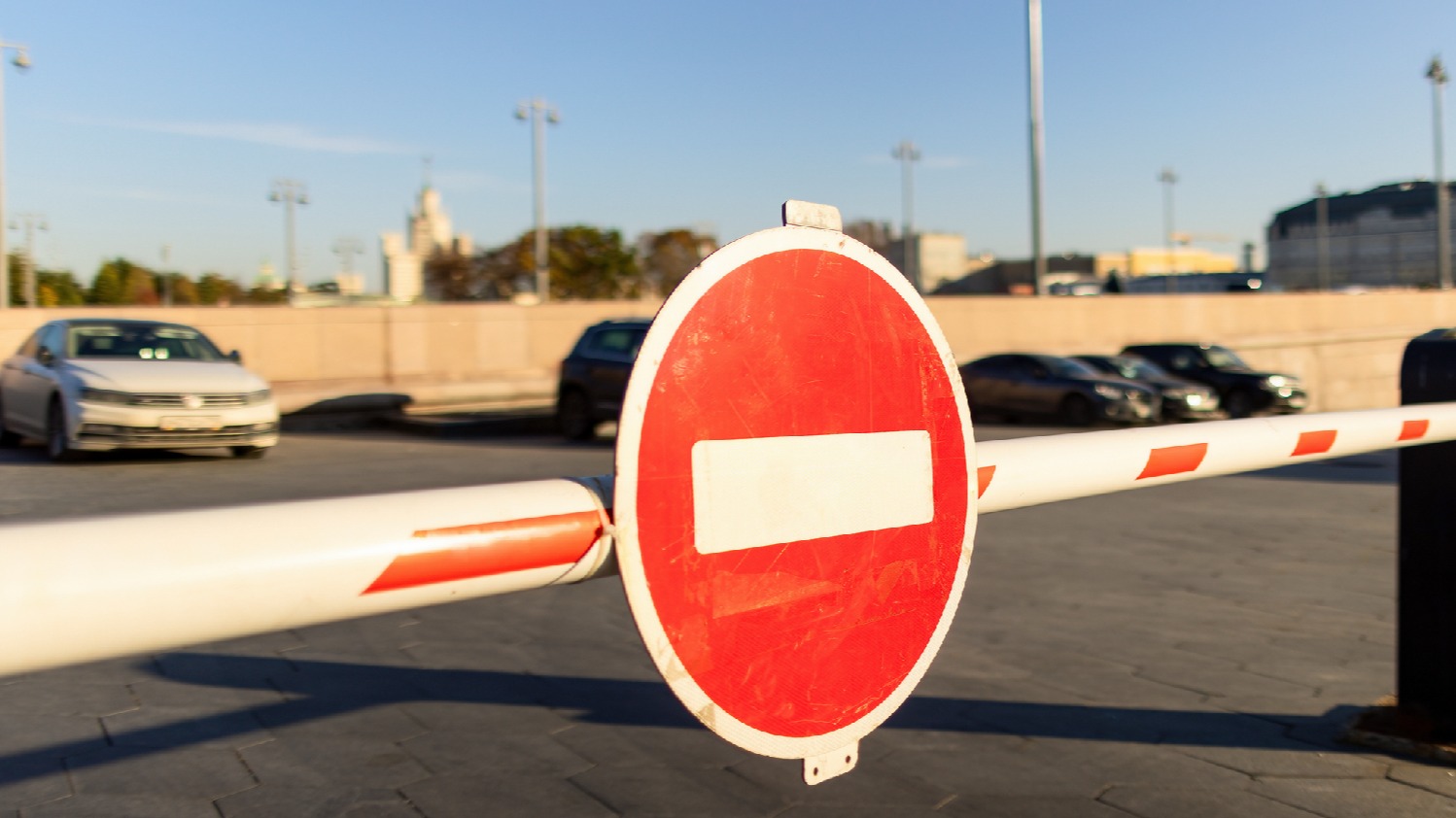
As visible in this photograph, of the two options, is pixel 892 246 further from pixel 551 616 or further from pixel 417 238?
pixel 417 238

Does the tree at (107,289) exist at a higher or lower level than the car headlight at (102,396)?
higher

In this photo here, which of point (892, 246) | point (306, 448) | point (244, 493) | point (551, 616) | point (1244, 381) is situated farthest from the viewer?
point (892, 246)

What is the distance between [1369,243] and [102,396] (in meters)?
101

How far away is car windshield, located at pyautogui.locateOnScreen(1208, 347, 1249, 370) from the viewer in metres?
25.7

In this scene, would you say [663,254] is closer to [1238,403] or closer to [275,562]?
[1238,403]

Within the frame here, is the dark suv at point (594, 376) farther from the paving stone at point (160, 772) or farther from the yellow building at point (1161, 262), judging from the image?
the yellow building at point (1161, 262)

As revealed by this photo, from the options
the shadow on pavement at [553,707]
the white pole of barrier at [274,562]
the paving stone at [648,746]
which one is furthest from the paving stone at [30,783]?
the white pole of barrier at [274,562]

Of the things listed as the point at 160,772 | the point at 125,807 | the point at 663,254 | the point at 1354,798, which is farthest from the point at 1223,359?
the point at 663,254

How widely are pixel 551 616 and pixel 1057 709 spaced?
2.49 m

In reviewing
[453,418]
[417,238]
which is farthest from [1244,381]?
[417,238]

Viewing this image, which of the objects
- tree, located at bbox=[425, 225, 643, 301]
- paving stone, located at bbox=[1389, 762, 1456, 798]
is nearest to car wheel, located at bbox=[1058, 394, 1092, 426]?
paving stone, located at bbox=[1389, 762, 1456, 798]

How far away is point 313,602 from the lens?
1255 mm

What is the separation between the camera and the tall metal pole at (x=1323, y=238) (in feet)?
243

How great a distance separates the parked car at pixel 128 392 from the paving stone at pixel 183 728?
8.48m
